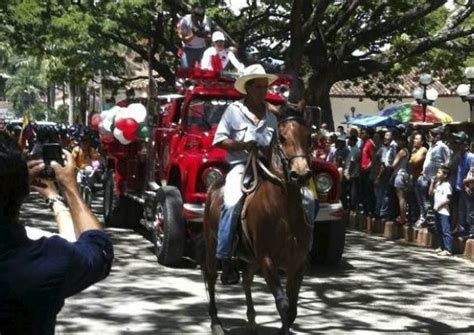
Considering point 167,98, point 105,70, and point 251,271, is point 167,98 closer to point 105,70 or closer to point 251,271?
point 251,271

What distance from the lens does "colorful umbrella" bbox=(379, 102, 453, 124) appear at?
2897cm

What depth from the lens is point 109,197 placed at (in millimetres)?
15008

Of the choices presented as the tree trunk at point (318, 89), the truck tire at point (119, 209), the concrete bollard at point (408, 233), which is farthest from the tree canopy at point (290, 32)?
the truck tire at point (119, 209)

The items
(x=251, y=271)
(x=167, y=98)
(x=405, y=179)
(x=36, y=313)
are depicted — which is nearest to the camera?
(x=36, y=313)

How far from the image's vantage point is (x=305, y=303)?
8.93 metres

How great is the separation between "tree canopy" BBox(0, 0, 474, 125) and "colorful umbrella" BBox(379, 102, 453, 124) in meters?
3.18

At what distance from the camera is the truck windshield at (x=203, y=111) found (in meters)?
11.5

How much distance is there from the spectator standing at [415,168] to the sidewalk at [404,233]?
38 centimetres

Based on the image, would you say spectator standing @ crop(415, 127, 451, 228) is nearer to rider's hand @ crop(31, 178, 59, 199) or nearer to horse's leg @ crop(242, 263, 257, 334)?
horse's leg @ crop(242, 263, 257, 334)

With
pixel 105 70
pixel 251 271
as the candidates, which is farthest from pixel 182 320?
pixel 105 70

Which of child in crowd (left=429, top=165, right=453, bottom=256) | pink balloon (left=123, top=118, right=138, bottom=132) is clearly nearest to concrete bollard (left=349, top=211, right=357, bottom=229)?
child in crowd (left=429, top=165, right=453, bottom=256)

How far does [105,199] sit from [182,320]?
764 centimetres

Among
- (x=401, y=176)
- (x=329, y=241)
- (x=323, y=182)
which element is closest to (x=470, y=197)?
(x=401, y=176)

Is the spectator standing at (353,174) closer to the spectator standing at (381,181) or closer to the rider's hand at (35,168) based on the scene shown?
the spectator standing at (381,181)
